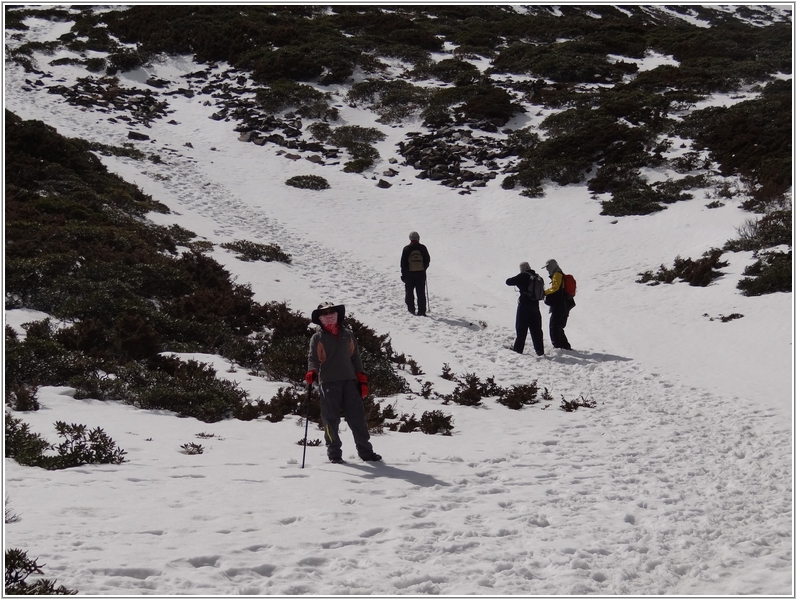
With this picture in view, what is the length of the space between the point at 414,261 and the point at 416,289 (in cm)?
72

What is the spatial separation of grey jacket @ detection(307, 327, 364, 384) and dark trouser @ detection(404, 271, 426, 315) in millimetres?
8239

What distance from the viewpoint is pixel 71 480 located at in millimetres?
5379

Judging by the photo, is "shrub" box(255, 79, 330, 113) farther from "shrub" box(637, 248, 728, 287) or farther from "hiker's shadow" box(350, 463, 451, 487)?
"hiker's shadow" box(350, 463, 451, 487)

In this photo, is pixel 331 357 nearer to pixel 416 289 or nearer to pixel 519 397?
pixel 519 397

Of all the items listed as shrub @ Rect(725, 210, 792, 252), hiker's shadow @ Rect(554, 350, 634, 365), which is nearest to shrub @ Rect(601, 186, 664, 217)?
shrub @ Rect(725, 210, 792, 252)

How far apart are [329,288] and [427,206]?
35.3ft

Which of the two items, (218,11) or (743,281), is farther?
(218,11)

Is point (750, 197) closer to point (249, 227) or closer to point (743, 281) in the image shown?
point (743, 281)

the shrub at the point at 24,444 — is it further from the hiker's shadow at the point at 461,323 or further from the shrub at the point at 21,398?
the hiker's shadow at the point at 461,323

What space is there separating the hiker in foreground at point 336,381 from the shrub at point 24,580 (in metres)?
3.31

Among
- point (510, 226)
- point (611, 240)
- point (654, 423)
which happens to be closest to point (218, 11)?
point (510, 226)

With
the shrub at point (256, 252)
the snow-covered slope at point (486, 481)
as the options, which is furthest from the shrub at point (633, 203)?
the shrub at point (256, 252)

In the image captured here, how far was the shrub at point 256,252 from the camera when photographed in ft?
57.9

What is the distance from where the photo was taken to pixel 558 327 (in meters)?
12.9
